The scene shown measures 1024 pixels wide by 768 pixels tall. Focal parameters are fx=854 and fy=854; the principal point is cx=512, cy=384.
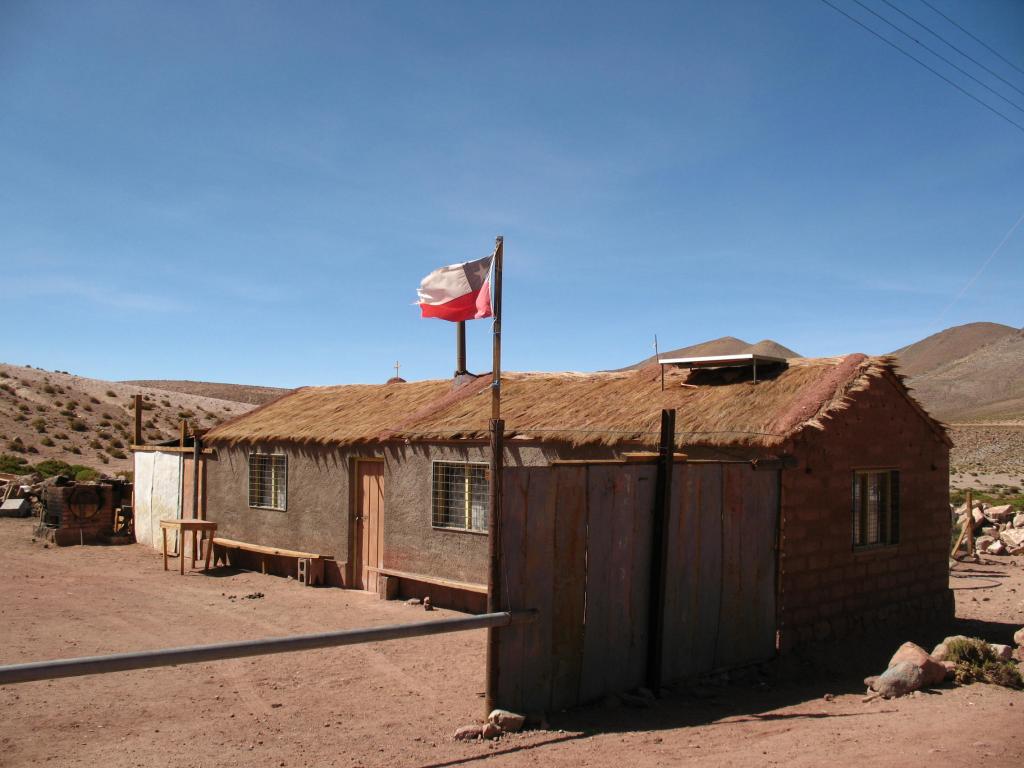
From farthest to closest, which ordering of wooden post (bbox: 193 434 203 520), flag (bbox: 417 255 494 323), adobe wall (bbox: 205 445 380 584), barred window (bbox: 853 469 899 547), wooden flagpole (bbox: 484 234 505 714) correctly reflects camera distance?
wooden post (bbox: 193 434 203 520) < adobe wall (bbox: 205 445 380 584) < barred window (bbox: 853 469 899 547) < flag (bbox: 417 255 494 323) < wooden flagpole (bbox: 484 234 505 714)

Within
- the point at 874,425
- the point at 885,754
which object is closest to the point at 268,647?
the point at 885,754

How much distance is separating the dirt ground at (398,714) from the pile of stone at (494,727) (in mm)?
112

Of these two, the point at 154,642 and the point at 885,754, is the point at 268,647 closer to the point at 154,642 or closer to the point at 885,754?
the point at 885,754

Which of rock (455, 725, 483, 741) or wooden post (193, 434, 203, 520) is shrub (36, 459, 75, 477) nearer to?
wooden post (193, 434, 203, 520)

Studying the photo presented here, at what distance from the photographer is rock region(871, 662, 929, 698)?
25.9 feet

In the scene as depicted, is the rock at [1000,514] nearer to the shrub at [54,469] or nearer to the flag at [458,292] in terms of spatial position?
the flag at [458,292]

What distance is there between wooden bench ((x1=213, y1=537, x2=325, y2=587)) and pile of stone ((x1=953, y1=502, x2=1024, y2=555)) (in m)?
14.5

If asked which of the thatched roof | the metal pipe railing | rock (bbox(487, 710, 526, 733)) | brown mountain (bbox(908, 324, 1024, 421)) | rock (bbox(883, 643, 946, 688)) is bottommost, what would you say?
rock (bbox(487, 710, 526, 733))

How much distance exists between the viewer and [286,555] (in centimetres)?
1622

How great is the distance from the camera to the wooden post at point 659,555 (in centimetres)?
796

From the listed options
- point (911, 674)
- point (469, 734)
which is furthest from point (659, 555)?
point (911, 674)

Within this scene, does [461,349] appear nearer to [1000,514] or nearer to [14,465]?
[1000,514]

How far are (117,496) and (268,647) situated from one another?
17918 mm

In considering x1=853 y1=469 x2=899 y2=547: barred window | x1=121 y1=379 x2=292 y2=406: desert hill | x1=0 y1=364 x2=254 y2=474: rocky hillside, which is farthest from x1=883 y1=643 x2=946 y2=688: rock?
x1=121 y1=379 x2=292 y2=406: desert hill
